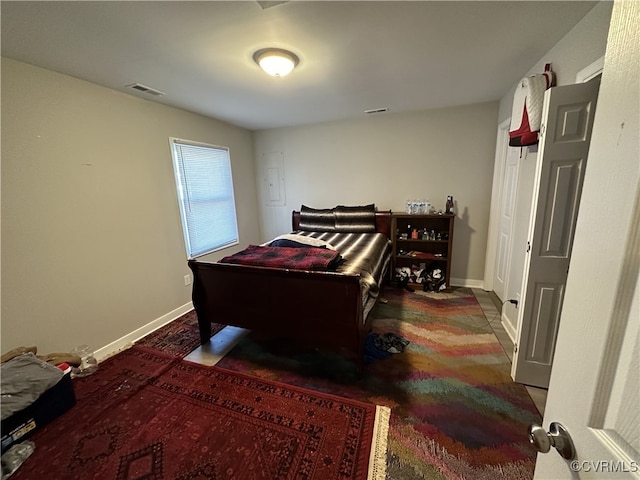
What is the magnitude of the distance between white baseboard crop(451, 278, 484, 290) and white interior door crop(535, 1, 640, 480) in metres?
3.53

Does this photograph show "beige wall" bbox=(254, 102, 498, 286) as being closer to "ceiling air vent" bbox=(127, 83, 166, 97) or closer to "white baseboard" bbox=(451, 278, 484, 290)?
"white baseboard" bbox=(451, 278, 484, 290)

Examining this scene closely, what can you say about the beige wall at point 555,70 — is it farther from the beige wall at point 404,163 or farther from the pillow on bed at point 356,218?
the pillow on bed at point 356,218

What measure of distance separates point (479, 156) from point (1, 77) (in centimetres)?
438

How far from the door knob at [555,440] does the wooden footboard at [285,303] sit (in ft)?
4.40

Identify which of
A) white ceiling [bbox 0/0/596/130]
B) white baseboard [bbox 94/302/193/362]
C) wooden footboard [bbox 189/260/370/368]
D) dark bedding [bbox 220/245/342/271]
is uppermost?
white ceiling [bbox 0/0/596/130]

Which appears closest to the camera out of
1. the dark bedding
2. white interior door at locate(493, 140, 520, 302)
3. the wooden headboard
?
the dark bedding

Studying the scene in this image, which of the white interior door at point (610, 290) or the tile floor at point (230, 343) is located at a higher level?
the white interior door at point (610, 290)

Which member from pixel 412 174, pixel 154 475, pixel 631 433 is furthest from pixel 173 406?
pixel 412 174

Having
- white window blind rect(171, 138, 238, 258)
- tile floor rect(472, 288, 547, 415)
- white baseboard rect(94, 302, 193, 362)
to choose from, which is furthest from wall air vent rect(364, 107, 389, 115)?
white baseboard rect(94, 302, 193, 362)

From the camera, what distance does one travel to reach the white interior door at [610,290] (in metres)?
0.37

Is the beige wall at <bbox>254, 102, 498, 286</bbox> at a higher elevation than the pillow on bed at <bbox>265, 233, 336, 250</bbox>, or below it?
higher

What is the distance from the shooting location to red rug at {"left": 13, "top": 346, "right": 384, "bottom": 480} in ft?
4.61

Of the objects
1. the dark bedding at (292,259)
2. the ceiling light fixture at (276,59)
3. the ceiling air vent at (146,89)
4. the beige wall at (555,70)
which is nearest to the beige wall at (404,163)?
the beige wall at (555,70)

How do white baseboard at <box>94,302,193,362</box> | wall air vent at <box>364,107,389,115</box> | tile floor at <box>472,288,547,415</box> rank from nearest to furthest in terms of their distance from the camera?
tile floor at <box>472,288,547,415</box>, white baseboard at <box>94,302,193,362</box>, wall air vent at <box>364,107,389,115</box>
